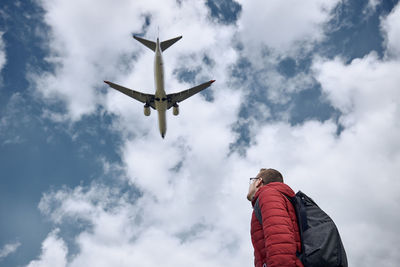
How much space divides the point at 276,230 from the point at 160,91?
1441 inches

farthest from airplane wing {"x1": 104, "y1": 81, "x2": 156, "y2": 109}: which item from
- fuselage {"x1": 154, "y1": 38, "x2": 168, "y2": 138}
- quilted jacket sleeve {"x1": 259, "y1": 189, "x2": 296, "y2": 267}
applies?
quilted jacket sleeve {"x1": 259, "y1": 189, "x2": 296, "y2": 267}

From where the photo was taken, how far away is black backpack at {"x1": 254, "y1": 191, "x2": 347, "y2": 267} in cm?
345

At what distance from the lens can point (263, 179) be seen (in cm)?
481

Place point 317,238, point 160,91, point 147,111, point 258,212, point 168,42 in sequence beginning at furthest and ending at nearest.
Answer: point 168,42 < point 147,111 < point 160,91 < point 258,212 < point 317,238

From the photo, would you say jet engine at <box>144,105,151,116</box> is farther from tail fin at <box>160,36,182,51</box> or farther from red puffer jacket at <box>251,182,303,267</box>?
red puffer jacket at <box>251,182,303,267</box>

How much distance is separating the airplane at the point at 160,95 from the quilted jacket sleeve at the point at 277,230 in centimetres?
3509

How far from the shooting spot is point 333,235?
139 inches

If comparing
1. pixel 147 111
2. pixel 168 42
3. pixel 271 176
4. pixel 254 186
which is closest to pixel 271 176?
pixel 271 176

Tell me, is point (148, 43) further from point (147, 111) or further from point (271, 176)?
point (271, 176)

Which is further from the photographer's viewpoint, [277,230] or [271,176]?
[271,176]

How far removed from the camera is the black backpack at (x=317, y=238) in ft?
11.3

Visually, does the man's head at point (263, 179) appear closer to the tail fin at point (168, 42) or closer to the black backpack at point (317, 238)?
the black backpack at point (317, 238)

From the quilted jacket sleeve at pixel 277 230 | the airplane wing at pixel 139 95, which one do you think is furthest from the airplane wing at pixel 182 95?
the quilted jacket sleeve at pixel 277 230

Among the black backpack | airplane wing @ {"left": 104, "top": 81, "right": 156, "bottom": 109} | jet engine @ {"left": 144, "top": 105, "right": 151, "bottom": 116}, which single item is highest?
airplane wing @ {"left": 104, "top": 81, "right": 156, "bottom": 109}
